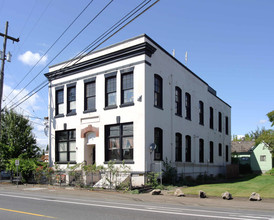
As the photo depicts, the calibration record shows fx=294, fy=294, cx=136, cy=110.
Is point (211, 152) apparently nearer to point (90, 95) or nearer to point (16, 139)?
point (90, 95)

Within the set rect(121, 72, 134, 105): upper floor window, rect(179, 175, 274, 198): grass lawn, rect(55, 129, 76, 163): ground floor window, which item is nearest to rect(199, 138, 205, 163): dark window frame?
rect(179, 175, 274, 198): grass lawn

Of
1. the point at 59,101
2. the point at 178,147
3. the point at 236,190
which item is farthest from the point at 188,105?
the point at 59,101

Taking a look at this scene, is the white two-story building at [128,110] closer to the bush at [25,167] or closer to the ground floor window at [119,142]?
the ground floor window at [119,142]

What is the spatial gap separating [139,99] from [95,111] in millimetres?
4230

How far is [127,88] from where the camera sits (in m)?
19.9

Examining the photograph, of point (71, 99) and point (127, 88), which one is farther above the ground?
point (127, 88)

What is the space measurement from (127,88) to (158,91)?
235 centimetres

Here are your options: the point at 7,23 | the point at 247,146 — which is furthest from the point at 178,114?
the point at 247,146

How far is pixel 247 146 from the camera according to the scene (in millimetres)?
50438

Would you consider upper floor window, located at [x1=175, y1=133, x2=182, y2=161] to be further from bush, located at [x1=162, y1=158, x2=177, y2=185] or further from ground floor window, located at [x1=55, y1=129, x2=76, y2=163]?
ground floor window, located at [x1=55, y1=129, x2=76, y2=163]

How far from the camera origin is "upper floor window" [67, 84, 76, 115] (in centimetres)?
2355

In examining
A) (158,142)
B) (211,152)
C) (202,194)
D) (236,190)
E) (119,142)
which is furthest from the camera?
(211,152)

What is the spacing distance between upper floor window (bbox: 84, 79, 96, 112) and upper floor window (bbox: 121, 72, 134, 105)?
9.50 feet

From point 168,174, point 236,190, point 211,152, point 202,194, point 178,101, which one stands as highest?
point 178,101
